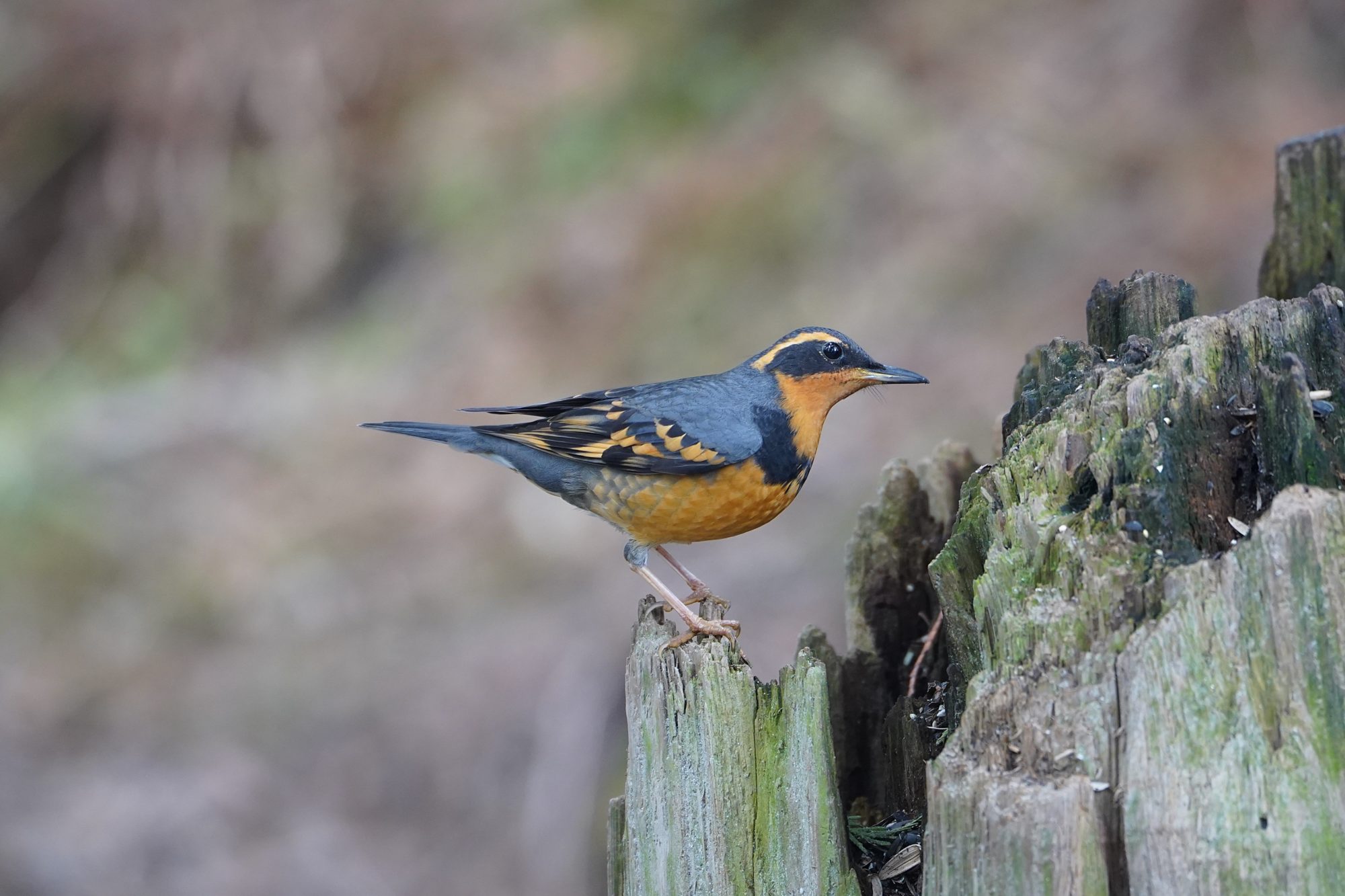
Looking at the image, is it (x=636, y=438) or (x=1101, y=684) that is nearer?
(x=1101, y=684)

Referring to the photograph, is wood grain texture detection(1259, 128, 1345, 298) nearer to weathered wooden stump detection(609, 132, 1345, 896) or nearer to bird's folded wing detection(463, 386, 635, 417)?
weathered wooden stump detection(609, 132, 1345, 896)

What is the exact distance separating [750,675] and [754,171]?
8.45 m

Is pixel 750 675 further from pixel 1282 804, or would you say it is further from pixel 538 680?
pixel 538 680

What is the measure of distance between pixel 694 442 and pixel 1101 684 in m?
2.82

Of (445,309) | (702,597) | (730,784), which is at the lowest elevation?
(730,784)

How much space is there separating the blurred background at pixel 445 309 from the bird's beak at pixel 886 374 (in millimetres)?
3023

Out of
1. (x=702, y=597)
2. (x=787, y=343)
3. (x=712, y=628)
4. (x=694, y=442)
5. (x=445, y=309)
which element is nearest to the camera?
(x=712, y=628)

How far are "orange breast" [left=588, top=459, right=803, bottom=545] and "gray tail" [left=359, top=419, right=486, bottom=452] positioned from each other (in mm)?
940

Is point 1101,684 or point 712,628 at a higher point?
point 712,628

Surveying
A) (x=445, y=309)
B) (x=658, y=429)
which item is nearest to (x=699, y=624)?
(x=658, y=429)

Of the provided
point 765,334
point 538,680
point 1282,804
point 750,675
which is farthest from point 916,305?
point 1282,804

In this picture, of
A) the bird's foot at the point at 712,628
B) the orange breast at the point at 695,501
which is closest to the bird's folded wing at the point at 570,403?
the orange breast at the point at 695,501

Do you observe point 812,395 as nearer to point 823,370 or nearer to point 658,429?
point 823,370

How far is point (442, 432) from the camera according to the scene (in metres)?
6.25
